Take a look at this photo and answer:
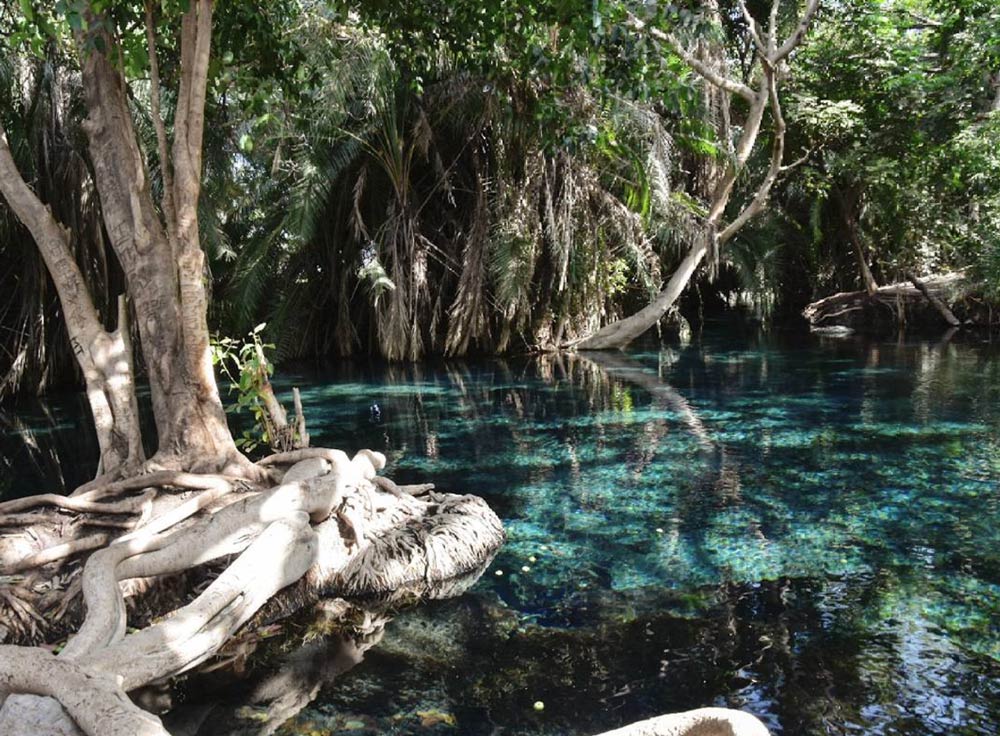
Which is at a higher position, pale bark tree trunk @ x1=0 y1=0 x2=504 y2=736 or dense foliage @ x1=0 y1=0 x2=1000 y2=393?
dense foliage @ x1=0 y1=0 x2=1000 y2=393

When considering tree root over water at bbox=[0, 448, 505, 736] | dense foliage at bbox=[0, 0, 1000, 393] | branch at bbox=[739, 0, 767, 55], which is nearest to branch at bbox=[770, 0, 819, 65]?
branch at bbox=[739, 0, 767, 55]

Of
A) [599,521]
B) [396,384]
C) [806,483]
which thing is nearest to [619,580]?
[599,521]

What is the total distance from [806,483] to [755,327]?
50.3 ft

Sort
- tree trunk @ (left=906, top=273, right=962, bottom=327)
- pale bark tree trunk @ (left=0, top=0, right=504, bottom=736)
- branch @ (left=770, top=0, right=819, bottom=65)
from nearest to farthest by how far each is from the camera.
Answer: pale bark tree trunk @ (left=0, top=0, right=504, bottom=736), branch @ (left=770, top=0, right=819, bottom=65), tree trunk @ (left=906, top=273, right=962, bottom=327)

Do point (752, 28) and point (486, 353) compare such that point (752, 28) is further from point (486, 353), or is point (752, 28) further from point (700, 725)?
point (700, 725)

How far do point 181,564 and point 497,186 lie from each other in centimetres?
1192

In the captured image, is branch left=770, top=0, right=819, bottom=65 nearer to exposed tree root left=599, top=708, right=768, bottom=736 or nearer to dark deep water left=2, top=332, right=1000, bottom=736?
dark deep water left=2, top=332, right=1000, bottom=736

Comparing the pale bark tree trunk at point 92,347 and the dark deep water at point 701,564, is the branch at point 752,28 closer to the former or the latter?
the dark deep water at point 701,564

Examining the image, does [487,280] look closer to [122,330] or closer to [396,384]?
[396,384]

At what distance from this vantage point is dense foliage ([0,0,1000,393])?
13039 millimetres

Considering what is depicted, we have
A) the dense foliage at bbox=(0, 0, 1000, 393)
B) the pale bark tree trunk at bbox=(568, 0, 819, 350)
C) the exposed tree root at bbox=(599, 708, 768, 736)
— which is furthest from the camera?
the pale bark tree trunk at bbox=(568, 0, 819, 350)

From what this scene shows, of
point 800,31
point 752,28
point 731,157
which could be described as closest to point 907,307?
point 731,157

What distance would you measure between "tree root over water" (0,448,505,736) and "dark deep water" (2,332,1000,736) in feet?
1.62

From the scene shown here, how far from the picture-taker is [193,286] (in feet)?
17.8
